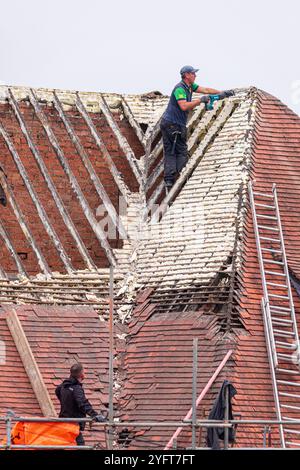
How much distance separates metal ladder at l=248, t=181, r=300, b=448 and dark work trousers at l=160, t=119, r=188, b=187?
2.44 metres

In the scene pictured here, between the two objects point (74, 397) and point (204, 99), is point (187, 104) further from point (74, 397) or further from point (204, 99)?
point (74, 397)

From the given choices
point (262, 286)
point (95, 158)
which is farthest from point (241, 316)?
point (95, 158)

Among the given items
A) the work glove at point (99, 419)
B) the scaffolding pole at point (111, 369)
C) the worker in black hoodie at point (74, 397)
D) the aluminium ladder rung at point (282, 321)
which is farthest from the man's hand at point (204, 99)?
the work glove at point (99, 419)

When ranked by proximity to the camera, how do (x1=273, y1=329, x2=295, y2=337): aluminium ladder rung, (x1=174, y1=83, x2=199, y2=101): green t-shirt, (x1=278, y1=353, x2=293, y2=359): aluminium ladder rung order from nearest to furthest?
(x1=278, y1=353, x2=293, y2=359): aluminium ladder rung, (x1=273, y1=329, x2=295, y2=337): aluminium ladder rung, (x1=174, y1=83, x2=199, y2=101): green t-shirt

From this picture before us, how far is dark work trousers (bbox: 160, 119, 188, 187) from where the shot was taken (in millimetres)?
44438

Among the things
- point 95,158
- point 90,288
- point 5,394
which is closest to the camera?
point 5,394

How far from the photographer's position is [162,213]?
44.4 meters

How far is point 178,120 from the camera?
4438 centimetres

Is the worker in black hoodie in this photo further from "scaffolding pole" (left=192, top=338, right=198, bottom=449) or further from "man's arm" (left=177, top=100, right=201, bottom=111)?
"man's arm" (left=177, top=100, right=201, bottom=111)

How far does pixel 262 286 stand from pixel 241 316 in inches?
32.5

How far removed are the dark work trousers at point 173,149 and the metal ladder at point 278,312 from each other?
244cm

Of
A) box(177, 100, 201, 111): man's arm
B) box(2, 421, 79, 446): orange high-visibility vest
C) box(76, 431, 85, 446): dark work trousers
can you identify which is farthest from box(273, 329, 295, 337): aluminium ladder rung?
box(177, 100, 201, 111): man's arm
